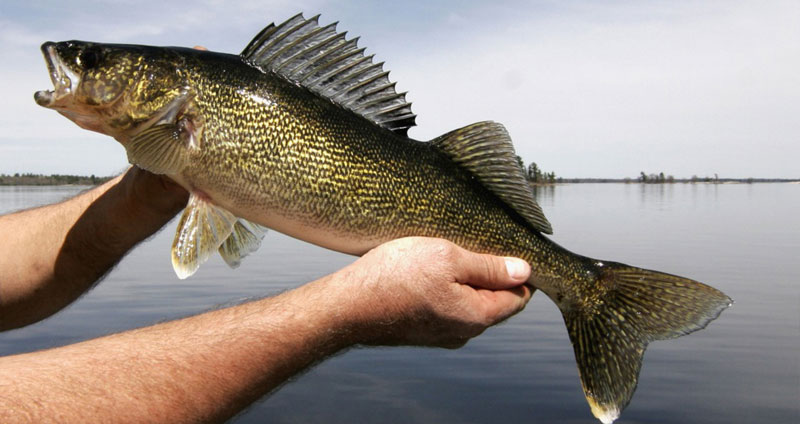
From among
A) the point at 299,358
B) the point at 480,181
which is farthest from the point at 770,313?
the point at 299,358

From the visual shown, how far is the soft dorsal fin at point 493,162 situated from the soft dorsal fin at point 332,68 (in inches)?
11.3

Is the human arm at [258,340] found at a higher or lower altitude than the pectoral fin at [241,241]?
lower

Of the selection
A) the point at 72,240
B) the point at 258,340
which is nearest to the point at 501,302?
the point at 258,340

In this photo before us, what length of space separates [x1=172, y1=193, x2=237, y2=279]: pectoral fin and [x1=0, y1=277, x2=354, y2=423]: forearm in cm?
55

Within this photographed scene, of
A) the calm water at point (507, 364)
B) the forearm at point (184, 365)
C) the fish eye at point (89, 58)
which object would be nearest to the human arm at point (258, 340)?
the forearm at point (184, 365)

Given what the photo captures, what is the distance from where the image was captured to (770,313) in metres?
13.2

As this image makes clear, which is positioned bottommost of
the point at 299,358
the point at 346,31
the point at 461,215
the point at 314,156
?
the point at 299,358

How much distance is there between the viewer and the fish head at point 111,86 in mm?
3379

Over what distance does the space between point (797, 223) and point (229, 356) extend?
37565 millimetres

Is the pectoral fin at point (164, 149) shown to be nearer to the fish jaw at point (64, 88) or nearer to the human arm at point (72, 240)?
the fish jaw at point (64, 88)

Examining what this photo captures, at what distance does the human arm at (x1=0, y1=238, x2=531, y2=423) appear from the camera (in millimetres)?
2340

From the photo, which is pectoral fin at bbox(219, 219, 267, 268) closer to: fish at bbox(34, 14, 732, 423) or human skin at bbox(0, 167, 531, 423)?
fish at bbox(34, 14, 732, 423)

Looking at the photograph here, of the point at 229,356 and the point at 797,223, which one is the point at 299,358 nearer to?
the point at 229,356

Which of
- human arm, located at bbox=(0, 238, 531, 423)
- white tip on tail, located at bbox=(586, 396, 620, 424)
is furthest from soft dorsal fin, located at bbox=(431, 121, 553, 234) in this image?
white tip on tail, located at bbox=(586, 396, 620, 424)
